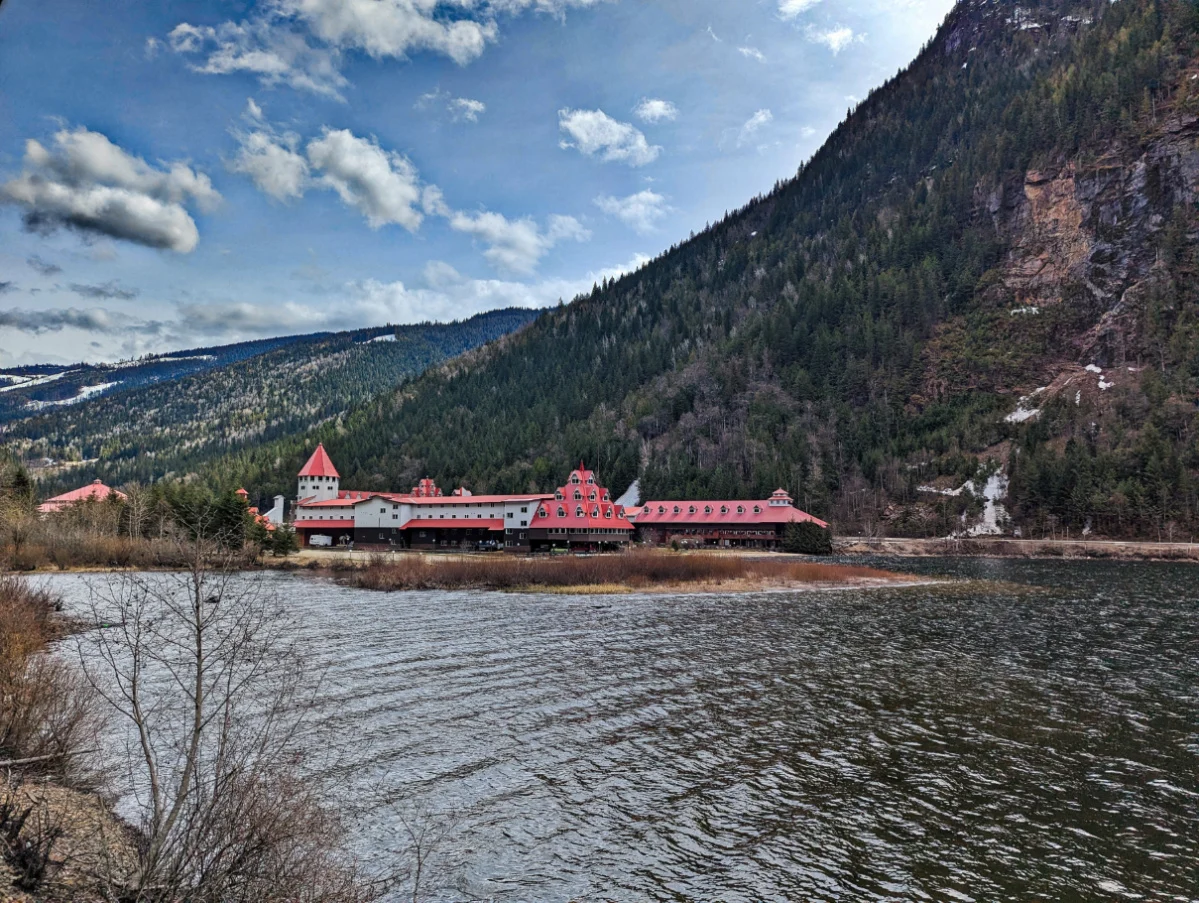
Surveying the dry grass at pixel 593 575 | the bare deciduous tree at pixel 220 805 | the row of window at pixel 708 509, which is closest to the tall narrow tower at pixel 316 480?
the row of window at pixel 708 509

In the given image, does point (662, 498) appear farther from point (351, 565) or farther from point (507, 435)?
point (351, 565)

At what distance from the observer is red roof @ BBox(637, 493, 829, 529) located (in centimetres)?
9769

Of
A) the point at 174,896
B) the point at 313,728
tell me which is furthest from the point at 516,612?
the point at 174,896

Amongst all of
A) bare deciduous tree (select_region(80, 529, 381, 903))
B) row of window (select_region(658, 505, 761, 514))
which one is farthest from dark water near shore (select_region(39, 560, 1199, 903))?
row of window (select_region(658, 505, 761, 514))

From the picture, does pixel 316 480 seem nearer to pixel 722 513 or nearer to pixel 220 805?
pixel 722 513

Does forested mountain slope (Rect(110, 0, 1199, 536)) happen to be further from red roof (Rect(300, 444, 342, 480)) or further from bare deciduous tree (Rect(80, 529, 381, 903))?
bare deciduous tree (Rect(80, 529, 381, 903))

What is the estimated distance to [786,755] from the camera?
16.2 m

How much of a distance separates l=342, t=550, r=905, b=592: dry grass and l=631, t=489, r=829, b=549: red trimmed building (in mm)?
37472

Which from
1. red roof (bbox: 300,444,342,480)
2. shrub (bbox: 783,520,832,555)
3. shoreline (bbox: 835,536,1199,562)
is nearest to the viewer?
shoreline (bbox: 835,536,1199,562)

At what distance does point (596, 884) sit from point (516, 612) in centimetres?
2874

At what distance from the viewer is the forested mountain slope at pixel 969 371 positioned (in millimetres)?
109375

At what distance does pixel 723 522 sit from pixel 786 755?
85.6 m

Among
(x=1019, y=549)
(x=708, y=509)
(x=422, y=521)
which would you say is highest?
(x=708, y=509)

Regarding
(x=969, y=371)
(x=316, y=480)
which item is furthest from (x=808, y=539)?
(x=316, y=480)
